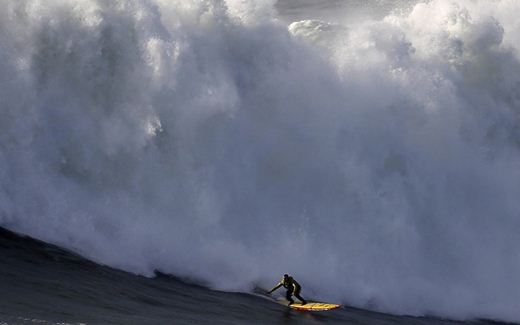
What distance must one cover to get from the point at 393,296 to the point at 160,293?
6980 mm

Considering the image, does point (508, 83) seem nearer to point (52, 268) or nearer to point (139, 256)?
point (139, 256)

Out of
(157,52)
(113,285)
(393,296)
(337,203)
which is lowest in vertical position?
(113,285)

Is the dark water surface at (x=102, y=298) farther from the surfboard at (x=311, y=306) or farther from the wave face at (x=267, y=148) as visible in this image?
the wave face at (x=267, y=148)

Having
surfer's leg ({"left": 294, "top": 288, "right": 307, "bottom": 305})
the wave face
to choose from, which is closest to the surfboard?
surfer's leg ({"left": 294, "top": 288, "right": 307, "bottom": 305})

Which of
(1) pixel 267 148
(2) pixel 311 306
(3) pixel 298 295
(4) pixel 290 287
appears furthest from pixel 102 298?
(1) pixel 267 148

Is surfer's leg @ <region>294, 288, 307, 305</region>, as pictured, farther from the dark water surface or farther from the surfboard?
the dark water surface

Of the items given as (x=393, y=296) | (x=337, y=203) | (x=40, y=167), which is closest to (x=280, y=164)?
(x=337, y=203)

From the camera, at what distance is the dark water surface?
17391 millimetres

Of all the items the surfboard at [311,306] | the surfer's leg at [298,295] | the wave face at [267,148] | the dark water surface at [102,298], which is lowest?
the dark water surface at [102,298]

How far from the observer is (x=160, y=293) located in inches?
813

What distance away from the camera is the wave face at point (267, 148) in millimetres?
22719

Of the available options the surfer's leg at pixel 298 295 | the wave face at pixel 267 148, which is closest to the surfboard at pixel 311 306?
the surfer's leg at pixel 298 295

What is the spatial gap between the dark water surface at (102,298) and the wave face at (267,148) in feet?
2.48

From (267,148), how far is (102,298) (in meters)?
8.31
